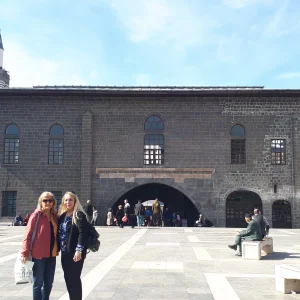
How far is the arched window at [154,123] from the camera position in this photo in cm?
2900

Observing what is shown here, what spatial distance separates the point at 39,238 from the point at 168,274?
13.6 ft

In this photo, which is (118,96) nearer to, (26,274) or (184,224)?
(184,224)

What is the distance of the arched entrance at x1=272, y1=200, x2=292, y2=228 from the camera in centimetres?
2802

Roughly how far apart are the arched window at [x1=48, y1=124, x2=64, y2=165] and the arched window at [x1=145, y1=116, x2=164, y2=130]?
18.8 feet

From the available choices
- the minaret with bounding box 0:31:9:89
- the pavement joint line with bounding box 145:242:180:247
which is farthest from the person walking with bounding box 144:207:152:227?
the minaret with bounding box 0:31:9:89

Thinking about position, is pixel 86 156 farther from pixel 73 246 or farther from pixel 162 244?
pixel 73 246

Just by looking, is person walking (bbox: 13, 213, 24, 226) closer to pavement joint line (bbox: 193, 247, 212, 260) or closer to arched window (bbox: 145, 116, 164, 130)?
arched window (bbox: 145, 116, 164, 130)

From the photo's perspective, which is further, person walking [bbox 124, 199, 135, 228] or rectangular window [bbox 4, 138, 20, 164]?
rectangular window [bbox 4, 138, 20, 164]

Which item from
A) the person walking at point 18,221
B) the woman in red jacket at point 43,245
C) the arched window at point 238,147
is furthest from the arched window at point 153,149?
the woman in red jacket at point 43,245

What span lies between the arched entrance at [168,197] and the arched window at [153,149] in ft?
15.6

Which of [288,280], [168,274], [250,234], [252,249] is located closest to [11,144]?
[250,234]

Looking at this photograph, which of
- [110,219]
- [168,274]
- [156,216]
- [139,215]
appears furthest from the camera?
[156,216]

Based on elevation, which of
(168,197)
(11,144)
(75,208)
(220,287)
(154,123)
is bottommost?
(220,287)

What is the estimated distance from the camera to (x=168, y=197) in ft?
111
